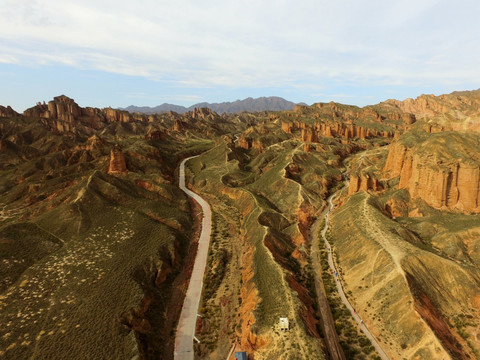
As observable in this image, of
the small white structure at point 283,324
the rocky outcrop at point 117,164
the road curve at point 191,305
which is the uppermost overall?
the rocky outcrop at point 117,164

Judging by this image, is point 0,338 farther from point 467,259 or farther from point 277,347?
point 467,259

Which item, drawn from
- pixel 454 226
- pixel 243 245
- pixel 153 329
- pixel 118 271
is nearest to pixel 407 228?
pixel 454 226

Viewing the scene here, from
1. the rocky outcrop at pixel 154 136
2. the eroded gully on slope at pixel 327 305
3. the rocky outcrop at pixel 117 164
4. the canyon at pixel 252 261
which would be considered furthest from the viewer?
the rocky outcrop at pixel 154 136

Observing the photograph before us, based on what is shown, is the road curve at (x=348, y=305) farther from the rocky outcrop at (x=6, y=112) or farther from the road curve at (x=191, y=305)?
the rocky outcrop at (x=6, y=112)

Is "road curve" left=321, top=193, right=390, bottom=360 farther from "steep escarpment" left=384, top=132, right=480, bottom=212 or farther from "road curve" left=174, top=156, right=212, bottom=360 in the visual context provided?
"steep escarpment" left=384, top=132, right=480, bottom=212

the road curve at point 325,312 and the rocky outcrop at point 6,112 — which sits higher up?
the rocky outcrop at point 6,112

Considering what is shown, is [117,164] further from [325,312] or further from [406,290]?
[406,290]

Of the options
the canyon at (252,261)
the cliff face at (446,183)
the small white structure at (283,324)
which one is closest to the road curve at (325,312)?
the canyon at (252,261)

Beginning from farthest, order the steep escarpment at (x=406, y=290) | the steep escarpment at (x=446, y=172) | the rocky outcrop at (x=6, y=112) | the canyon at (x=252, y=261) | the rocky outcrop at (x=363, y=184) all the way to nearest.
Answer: the rocky outcrop at (x=6, y=112) → the rocky outcrop at (x=363, y=184) → the steep escarpment at (x=446, y=172) → the canyon at (x=252, y=261) → the steep escarpment at (x=406, y=290)
